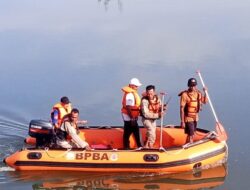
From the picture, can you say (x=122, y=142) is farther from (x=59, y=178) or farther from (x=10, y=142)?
(x=10, y=142)

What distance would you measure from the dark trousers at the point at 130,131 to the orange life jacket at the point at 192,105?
86 centimetres

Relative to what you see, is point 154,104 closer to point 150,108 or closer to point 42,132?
point 150,108

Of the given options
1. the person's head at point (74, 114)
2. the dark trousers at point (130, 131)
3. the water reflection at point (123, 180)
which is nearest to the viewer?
the water reflection at point (123, 180)

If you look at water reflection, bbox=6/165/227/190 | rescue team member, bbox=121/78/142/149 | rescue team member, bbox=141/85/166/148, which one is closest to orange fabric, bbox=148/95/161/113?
rescue team member, bbox=141/85/166/148

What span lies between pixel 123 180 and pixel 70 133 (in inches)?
43.4

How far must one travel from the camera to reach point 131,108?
27.9 feet

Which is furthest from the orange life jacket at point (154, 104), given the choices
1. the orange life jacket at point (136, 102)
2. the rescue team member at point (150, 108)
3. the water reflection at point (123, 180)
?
the water reflection at point (123, 180)

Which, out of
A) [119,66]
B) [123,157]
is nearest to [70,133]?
[123,157]

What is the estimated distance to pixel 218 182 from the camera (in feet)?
26.6

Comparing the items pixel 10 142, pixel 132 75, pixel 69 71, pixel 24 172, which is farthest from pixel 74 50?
pixel 24 172

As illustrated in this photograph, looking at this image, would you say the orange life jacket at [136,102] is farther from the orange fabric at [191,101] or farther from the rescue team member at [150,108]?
the orange fabric at [191,101]

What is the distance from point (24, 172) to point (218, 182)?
10.0 feet

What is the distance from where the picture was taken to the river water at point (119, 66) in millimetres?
8430

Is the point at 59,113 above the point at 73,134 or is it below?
above
